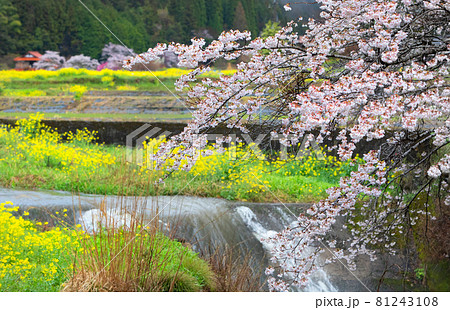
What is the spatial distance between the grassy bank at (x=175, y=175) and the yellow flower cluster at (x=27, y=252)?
2010mm

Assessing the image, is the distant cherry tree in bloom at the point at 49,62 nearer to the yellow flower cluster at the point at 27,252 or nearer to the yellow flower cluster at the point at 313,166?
the yellow flower cluster at the point at 313,166

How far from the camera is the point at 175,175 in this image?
23.2 ft

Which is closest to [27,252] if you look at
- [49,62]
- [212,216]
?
[212,216]

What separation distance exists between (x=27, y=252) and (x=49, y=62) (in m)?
18.2

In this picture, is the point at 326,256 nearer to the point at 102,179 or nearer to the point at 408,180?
the point at 408,180

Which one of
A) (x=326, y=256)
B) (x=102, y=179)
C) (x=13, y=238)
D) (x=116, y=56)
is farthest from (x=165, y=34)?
(x=13, y=238)

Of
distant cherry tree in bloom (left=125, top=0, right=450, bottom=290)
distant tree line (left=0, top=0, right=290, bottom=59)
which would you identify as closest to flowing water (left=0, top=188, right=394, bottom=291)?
distant cherry tree in bloom (left=125, top=0, right=450, bottom=290)

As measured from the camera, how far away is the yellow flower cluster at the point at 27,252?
337cm

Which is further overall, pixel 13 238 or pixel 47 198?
pixel 47 198

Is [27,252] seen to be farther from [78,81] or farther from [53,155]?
[78,81]

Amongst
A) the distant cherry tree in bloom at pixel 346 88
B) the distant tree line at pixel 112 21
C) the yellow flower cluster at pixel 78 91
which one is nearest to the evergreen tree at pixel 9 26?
the distant tree line at pixel 112 21

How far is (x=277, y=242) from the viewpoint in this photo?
3.73 m

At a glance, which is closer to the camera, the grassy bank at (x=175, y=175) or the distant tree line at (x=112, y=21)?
the grassy bank at (x=175, y=175)
